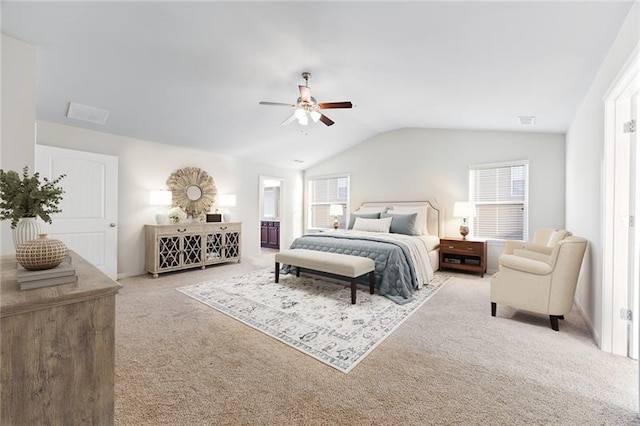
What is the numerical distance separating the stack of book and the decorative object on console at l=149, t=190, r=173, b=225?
12.3ft

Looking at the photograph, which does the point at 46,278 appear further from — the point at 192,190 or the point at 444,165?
the point at 444,165

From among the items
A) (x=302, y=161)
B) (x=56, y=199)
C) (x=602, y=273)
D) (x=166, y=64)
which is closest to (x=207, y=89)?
(x=166, y=64)

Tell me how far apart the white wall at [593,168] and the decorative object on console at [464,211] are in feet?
4.40

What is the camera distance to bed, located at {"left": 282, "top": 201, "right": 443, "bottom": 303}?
11.4 ft

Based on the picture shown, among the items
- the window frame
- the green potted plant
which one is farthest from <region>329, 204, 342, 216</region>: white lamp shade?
the green potted plant

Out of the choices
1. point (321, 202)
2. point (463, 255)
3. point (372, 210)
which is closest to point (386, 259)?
point (463, 255)

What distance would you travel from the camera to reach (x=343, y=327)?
2.57 m

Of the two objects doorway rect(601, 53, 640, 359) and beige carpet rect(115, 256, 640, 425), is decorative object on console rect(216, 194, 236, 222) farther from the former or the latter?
doorway rect(601, 53, 640, 359)

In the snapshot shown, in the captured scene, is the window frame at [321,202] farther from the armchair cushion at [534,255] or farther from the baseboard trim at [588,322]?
the baseboard trim at [588,322]

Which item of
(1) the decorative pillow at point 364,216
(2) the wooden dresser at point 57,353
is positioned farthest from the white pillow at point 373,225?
(2) the wooden dresser at point 57,353

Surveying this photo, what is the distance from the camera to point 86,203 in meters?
3.79

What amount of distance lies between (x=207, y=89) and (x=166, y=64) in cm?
62

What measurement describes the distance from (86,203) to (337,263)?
11.6ft

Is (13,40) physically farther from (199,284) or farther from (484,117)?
(484,117)
